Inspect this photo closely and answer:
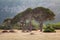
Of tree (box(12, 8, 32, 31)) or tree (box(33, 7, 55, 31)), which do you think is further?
tree (box(12, 8, 32, 31))

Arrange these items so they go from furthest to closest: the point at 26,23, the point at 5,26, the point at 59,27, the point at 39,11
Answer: the point at 59,27
the point at 5,26
the point at 26,23
the point at 39,11

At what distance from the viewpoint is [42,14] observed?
30797 millimetres

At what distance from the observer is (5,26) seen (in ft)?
120

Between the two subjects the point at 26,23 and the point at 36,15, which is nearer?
the point at 36,15

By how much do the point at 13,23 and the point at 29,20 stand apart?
16.7ft

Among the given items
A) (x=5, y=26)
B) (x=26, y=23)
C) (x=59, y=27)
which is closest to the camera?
(x=26, y=23)

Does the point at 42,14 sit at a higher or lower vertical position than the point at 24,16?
higher

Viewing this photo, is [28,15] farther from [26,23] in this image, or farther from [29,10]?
[26,23]

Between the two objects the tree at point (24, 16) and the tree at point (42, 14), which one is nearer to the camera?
the tree at point (42, 14)

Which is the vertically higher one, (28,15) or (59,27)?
(28,15)

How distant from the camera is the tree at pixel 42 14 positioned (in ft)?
99.5

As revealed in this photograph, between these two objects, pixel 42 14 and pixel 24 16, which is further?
pixel 24 16

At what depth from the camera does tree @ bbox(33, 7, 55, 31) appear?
30328 millimetres

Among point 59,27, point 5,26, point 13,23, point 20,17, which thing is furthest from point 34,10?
point 59,27
